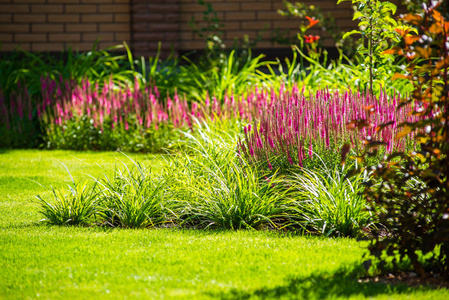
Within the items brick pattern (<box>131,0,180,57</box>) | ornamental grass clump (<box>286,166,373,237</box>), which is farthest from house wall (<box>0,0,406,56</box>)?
ornamental grass clump (<box>286,166,373,237</box>)

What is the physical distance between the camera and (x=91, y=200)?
534 centimetres

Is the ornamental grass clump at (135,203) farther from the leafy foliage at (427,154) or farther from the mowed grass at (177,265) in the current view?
the leafy foliage at (427,154)

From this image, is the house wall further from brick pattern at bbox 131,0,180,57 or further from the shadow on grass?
the shadow on grass

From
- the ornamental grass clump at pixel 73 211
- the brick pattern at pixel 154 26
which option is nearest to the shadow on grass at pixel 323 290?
the ornamental grass clump at pixel 73 211

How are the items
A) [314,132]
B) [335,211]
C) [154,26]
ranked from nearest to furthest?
[335,211] → [314,132] → [154,26]

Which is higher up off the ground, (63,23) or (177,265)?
(63,23)

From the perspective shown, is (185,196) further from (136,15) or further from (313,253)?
(136,15)

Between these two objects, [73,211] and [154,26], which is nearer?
[73,211]

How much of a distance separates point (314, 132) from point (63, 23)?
8.72 meters

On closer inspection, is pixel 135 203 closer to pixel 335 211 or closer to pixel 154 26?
pixel 335 211

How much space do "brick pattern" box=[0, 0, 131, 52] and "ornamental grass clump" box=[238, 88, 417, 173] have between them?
306 inches

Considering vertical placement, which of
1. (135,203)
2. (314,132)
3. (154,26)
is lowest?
(135,203)

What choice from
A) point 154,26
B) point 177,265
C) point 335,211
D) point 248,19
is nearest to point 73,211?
point 177,265

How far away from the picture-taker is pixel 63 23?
502 inches
